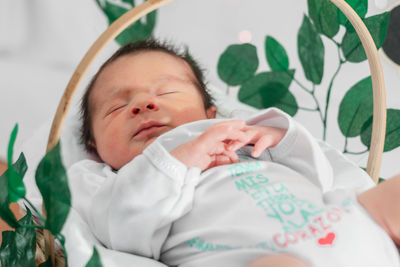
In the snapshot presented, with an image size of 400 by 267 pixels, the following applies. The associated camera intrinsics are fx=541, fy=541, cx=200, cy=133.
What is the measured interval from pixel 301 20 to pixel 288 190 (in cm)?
112

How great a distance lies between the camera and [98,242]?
3.19 ft

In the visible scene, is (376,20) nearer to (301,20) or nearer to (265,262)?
(301,20)

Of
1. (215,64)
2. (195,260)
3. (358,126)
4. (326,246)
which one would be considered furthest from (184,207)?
(215,64)

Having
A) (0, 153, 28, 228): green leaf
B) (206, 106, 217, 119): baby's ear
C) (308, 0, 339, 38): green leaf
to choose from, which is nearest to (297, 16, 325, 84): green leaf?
(308, 0, 339, 38): green leaf

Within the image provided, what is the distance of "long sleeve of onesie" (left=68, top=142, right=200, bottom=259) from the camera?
899mm

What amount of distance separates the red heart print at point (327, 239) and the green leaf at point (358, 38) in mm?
951

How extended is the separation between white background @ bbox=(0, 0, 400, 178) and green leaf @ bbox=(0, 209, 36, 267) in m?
1.07

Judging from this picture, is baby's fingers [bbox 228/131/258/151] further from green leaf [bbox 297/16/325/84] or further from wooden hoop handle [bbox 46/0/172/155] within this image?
green leaf [bbox 297/16/325/84]

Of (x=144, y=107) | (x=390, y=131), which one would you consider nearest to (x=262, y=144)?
(x=144, y=107)

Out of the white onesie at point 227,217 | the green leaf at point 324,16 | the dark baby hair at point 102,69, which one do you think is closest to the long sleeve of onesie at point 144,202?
the white onesie at point 227,217

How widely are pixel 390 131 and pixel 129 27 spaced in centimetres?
89

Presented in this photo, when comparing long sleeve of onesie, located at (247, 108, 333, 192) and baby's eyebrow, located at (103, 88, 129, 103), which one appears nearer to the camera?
long sleeve of onesie, located at (247, 108, 333, 192)

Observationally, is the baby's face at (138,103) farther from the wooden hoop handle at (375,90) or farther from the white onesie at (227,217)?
the wooden hoop handle at (375,90)

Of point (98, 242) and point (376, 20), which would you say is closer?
point (98, 242)
